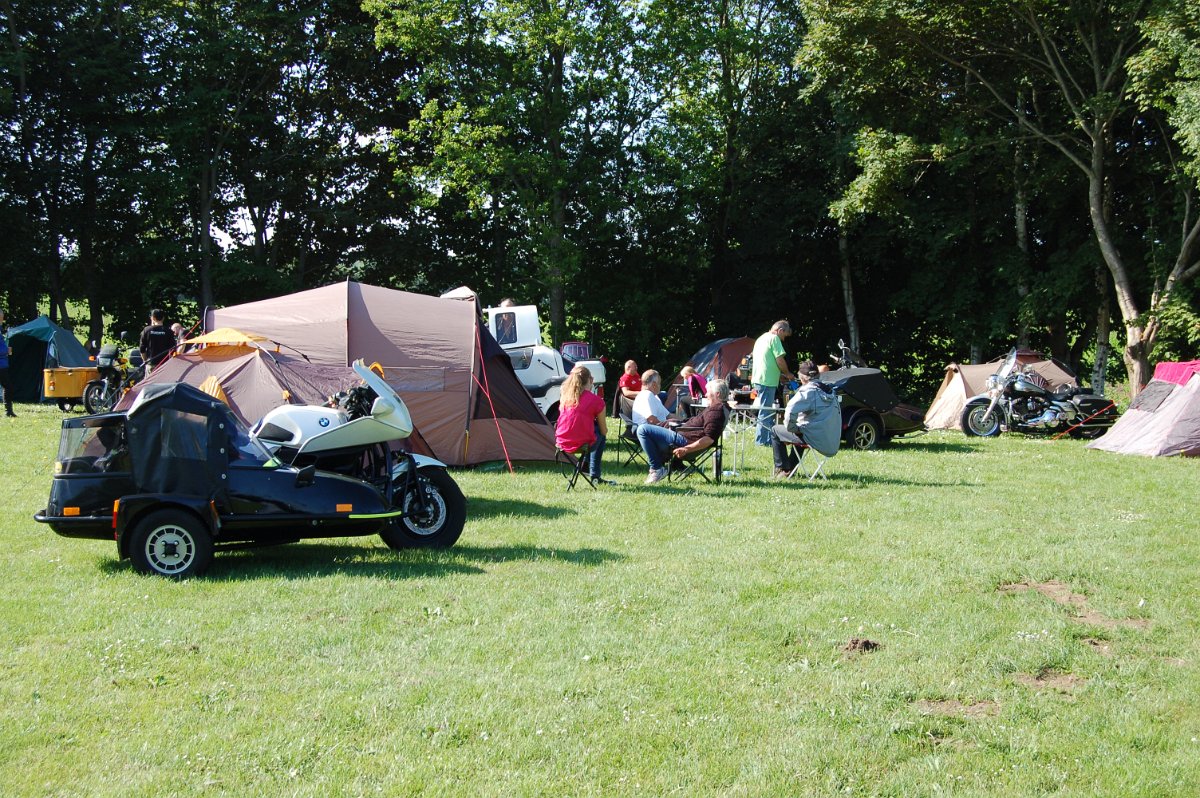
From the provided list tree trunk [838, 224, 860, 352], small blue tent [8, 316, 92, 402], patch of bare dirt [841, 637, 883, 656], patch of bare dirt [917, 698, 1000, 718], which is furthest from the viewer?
tree trunk [838, 224, 860, 352]

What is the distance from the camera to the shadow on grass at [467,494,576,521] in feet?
29.8

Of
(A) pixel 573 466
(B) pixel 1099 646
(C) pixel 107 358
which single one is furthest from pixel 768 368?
(C) pixel 107 358

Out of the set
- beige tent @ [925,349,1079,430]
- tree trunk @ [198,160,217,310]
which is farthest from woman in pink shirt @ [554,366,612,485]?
tree trunk @ [198,160,217,310]

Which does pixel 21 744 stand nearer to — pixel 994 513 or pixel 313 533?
pixel 313 533

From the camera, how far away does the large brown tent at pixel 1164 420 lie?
13.8 m

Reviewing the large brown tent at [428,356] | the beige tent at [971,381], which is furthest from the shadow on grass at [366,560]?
the beige tent at [971,381]

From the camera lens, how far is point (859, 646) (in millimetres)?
5246

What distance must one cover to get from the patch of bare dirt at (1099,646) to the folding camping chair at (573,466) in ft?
19.1

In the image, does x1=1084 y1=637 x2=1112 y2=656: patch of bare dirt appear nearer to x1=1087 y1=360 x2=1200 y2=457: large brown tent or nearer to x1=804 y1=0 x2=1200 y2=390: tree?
x1=1087 y1=360 x2=1200 y2=457: large brown tent

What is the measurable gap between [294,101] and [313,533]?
24.0m

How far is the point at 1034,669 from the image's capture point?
4.97m

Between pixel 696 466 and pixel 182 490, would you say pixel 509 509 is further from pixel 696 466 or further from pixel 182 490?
pixel 182 490

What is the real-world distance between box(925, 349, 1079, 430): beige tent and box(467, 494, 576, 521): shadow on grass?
411 inches

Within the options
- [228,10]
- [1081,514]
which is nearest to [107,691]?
[1081,514]
